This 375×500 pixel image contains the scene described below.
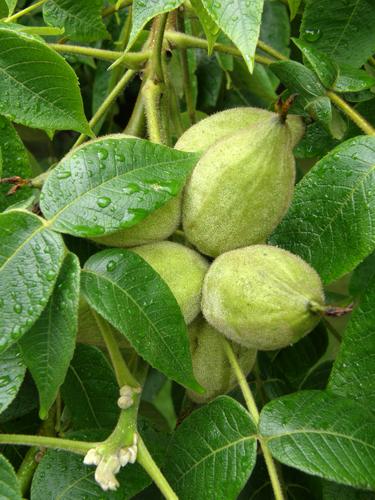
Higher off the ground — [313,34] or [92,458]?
[313,34]

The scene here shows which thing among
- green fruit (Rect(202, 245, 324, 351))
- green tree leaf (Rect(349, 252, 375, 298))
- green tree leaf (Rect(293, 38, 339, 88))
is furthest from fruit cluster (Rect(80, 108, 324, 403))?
green tree leaf (Rect(349, 252, 375, 298))

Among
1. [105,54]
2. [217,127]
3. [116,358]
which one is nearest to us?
[116,358]

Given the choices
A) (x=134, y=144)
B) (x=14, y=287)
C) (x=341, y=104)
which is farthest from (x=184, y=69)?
(x=14, y=287)

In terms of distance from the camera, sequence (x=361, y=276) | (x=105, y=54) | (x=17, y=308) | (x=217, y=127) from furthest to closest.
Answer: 1. (x=361, y=276)
2. (x=105, y=54)
3. (x=217, y=127)
4. (x=17, y=308)

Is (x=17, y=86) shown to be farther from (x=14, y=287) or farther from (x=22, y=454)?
(x=22, y=454)

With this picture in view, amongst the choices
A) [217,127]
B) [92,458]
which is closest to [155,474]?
[92,458]

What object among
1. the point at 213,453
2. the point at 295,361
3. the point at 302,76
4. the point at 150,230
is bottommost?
the point at 295,361

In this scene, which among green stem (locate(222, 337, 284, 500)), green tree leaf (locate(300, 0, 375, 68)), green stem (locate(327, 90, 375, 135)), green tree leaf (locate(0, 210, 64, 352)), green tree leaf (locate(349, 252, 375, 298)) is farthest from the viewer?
green tree leaf (locate(349, 252, 375, 298))

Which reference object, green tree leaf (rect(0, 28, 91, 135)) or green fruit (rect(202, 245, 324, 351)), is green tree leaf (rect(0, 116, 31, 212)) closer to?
green tree leaf (rect(0, 28, 91, 135))

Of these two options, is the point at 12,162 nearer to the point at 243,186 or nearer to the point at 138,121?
the point at 138,121
